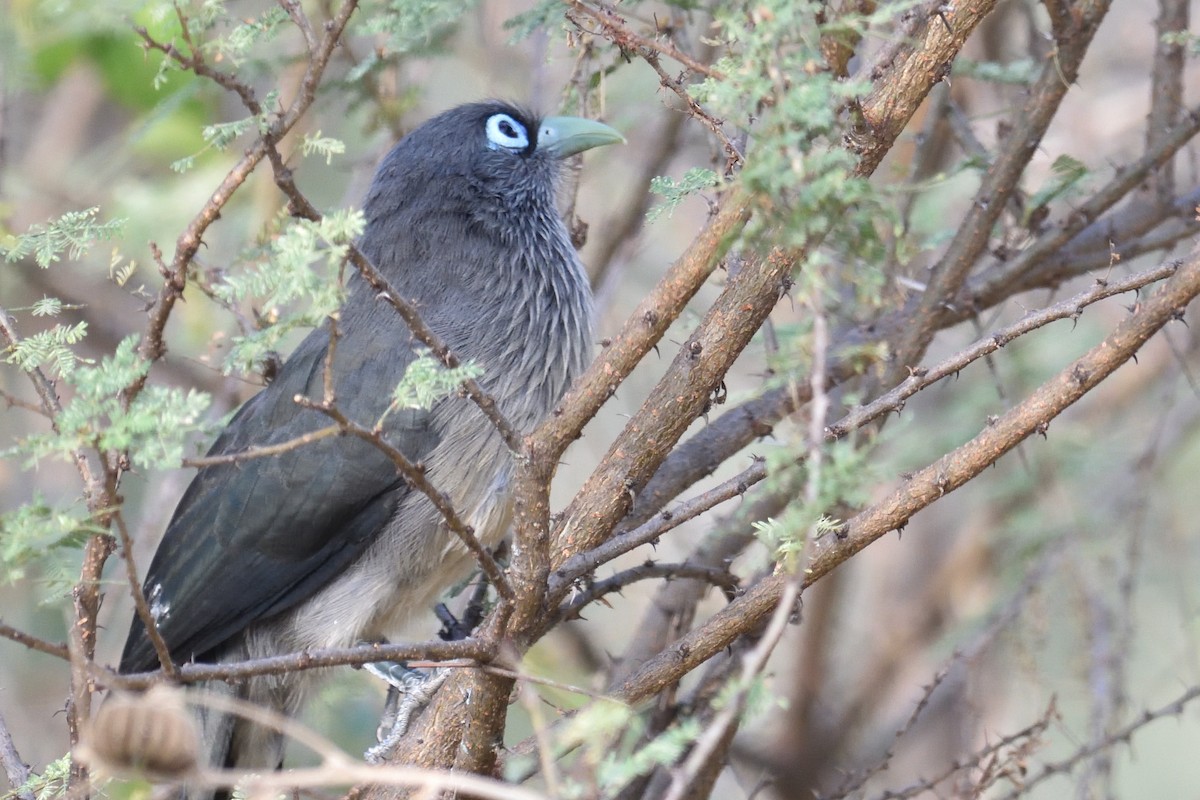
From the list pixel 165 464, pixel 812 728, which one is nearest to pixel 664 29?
pixel 165 464

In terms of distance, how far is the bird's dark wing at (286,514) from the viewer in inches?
152

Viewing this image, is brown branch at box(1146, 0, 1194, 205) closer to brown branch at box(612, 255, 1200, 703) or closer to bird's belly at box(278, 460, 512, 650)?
brown branch at box(612, 255, 1200, 703)

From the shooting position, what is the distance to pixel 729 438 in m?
3.69

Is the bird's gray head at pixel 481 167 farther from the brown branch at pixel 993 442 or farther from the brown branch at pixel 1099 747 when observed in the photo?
the brown branch at pixel 1099 747

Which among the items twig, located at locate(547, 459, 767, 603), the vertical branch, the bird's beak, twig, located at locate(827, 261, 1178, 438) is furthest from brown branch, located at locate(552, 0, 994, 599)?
the bird's beak

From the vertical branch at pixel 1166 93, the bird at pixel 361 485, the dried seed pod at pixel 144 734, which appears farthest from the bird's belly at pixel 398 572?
the dried seed pod at pixel 144 734

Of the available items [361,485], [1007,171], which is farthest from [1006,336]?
[361,485]

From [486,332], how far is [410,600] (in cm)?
84

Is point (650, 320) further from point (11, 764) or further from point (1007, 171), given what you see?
point (11, 764)

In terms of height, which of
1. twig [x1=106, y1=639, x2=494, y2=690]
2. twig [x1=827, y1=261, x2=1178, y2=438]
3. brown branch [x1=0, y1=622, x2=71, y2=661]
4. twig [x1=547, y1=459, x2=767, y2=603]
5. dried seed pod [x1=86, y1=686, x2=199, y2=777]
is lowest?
dried seed pod [x1=86, y1=686, x2=199, y2=777]

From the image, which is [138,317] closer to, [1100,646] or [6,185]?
[6,185]

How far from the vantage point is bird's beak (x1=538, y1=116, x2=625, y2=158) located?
4.33 meters

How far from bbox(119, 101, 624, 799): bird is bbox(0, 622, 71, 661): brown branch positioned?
1593 millimetres

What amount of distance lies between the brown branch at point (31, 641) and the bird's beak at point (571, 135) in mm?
2520
